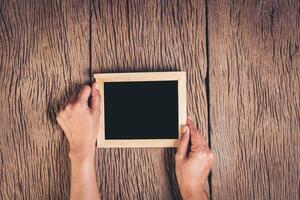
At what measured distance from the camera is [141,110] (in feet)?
3.11

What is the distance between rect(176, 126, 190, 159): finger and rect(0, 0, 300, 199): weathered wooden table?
47 millimetres

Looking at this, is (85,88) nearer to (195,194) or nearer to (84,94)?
(84,94)

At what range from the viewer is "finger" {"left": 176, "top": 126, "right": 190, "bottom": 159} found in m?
0.93

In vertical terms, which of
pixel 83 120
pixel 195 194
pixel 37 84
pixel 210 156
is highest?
pixel 37 84

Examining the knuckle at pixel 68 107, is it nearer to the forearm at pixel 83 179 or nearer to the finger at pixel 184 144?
the forearm at pixel 83 179

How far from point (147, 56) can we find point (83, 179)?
0.39 meters

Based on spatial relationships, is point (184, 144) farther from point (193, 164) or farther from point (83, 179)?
point (83, 179)

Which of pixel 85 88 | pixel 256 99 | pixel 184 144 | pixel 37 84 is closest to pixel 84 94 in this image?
pixel 85 88

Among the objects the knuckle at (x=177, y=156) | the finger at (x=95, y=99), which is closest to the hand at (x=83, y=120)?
the finger at (x=95, y=99)

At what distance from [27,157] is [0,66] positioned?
28cm

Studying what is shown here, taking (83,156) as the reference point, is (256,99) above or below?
above

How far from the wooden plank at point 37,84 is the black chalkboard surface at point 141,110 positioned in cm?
12

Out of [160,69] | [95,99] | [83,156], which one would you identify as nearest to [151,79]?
[160,69]

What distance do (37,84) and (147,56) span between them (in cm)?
34
